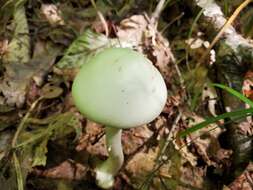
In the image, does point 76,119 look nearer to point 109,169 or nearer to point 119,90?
point 109,169

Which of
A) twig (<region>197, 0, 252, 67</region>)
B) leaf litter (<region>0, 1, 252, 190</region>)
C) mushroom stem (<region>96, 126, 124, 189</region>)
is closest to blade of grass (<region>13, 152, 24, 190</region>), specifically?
leaf litter (<region>0, 1, 252, 190</region>)

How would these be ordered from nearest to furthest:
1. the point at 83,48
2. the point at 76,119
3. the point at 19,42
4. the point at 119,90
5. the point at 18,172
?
the point at 119,90
the point at 18,172
the point at 76,119
the point at 83,48
the point at 19,42

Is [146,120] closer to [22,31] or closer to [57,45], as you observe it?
[57,45]

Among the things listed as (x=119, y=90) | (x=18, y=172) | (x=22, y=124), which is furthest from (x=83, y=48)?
(x=119, y=90)

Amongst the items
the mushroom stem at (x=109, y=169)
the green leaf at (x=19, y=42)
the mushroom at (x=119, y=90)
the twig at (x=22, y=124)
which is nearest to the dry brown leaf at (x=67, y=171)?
the mushroom stem at (x=109, y=169)

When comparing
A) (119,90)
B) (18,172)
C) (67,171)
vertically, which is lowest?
(67,171)

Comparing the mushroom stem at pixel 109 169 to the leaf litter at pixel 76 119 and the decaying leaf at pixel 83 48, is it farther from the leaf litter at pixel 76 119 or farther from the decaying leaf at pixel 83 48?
the decaying leaf at pixel 83 48

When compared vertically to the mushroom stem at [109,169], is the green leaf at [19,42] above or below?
above


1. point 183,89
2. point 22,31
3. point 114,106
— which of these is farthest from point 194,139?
point 22,31

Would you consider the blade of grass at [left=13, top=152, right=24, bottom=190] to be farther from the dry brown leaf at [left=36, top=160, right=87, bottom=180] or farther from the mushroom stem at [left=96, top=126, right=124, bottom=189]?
the mushroom stem at [left=96, top=126, right=124, bottom=189]

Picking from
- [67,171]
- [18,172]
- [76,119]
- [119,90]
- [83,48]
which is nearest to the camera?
[119,90]
